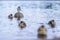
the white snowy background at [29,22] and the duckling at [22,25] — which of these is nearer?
the white snowy background at [29,22]

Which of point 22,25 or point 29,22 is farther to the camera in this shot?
point 29,22

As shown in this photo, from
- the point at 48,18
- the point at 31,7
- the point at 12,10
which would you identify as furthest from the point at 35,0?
the point at 48,18

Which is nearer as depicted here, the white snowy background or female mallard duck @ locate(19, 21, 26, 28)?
the white snowy background

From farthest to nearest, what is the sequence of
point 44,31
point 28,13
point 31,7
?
1. point 31,7
2. point 28,13
3. point 44,31

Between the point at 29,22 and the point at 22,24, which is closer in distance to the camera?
the point at 22,24

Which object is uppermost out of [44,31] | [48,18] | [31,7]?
[31,7]

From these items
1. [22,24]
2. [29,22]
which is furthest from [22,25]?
[29,22]

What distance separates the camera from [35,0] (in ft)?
16.7

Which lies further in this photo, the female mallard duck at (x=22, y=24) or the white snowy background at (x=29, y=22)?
the female mallard duck at (x=22, y=24)

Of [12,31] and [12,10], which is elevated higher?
[12,10]

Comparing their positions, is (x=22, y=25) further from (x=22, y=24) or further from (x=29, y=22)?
(x=29, y=22)

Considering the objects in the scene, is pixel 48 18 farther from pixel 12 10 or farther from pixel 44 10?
pixel 12 10

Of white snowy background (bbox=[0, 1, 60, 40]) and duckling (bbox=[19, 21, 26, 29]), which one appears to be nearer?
white snowy background (bbox=[0, 1, 60, 40])

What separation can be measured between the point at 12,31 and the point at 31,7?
1475 mm
